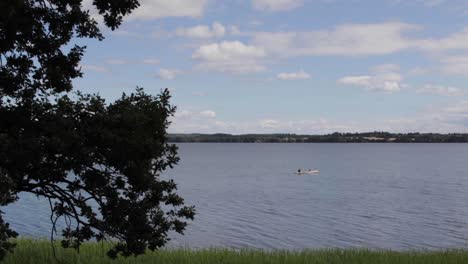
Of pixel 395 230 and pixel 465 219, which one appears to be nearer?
pixel 395 230

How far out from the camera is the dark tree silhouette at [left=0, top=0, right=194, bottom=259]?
29.4 ft

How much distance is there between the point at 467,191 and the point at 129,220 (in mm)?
70721

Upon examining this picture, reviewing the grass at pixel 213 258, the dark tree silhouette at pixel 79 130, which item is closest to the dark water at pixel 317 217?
the grass at pixel 213 258

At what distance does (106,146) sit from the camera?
9.28 meters

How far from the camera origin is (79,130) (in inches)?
362

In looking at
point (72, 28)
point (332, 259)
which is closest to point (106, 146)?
point (72, 28)

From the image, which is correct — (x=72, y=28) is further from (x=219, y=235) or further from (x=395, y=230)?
(x=395, y=230)

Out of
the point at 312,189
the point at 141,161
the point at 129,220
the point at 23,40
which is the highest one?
the point at 23,40

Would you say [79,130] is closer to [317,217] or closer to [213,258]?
[213,258]

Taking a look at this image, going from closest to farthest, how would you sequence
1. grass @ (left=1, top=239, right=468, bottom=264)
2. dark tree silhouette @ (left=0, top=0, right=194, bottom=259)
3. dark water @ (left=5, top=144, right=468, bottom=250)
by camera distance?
dark tree silhouette @ (left=0, top=0, right=194, bottom=259) < grass @ (left=1, top=239, right=468, bottom=264) < dark water @ (left=5, top=144, right=468, bottom=250)

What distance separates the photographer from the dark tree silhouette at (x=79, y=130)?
8953mm

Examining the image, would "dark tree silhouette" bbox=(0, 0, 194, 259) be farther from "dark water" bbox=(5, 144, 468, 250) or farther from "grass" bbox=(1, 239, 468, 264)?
"dark water" bbox=(5, 144, 468, 250)

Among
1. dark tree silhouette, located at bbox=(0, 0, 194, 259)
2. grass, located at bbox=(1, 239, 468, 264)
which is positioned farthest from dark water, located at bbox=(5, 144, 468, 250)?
dark tree silhouette, located at bbox=(0, 0, 194, 259)

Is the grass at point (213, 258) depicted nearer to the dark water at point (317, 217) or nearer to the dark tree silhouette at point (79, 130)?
the dark tree silhouette at point (79, 130)
